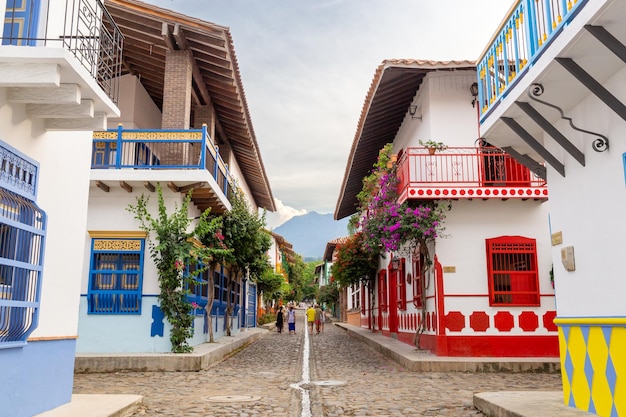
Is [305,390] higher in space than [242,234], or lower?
lower

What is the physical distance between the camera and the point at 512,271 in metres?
13.7

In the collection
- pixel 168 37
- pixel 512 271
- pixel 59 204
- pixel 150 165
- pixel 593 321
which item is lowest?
pixel 593 321

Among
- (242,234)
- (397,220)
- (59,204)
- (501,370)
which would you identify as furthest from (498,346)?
(59,204)

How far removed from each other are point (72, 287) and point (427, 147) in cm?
903

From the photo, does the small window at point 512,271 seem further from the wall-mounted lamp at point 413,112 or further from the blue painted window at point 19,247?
the blue painted window at point 19,247

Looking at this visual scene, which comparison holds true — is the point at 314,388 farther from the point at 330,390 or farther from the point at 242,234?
the point at 242,234

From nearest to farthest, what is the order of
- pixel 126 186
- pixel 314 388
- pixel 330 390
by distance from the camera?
pixel 330 390
pixel 314 388
pixel 126 186

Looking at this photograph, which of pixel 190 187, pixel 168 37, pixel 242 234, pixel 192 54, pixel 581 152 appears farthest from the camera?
pixel 242 234

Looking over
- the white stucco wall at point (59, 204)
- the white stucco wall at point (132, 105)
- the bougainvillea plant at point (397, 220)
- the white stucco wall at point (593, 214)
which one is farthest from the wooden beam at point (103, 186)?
the white stucco wall at point (593, 214)

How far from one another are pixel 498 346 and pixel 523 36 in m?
8.57

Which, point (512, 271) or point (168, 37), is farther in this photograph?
point (168, 37)

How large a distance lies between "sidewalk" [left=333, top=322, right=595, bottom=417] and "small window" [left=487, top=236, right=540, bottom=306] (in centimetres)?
155

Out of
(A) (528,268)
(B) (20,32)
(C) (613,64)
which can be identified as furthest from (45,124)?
(A) (528,268)

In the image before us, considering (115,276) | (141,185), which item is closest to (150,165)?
(141,185)
